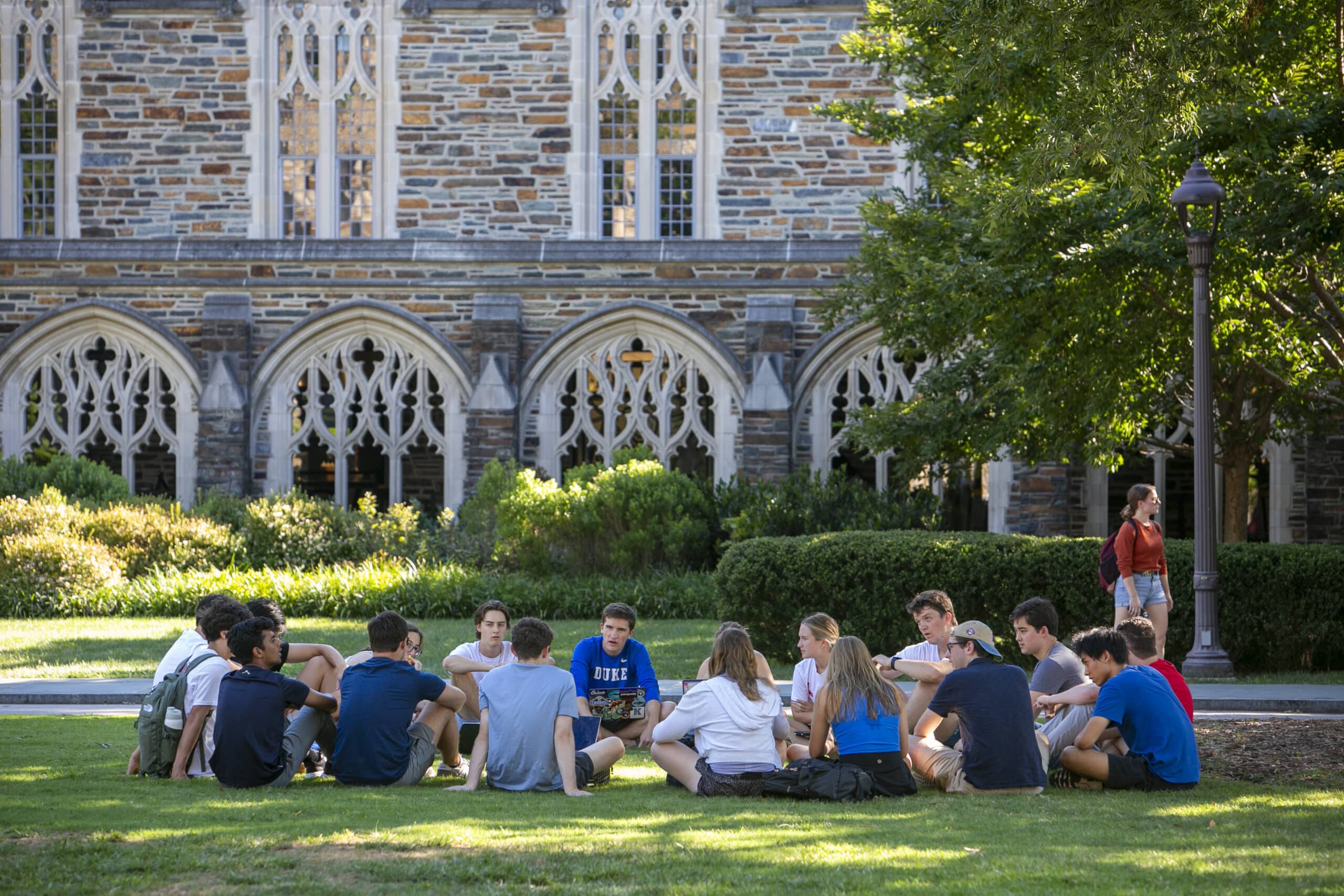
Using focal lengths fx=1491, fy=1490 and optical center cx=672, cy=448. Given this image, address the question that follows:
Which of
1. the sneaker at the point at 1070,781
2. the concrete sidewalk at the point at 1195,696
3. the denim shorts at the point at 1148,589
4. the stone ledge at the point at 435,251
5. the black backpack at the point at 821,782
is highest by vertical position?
the stone ledge at the point at 435,251

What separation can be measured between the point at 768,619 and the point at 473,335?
8.66 m

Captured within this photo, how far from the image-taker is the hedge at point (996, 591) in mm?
12000

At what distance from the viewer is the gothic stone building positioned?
19922mm

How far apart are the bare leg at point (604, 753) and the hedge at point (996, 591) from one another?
5213 millimetres

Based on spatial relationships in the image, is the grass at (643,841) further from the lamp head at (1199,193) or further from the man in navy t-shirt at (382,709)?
the lamp head at (1199,193)

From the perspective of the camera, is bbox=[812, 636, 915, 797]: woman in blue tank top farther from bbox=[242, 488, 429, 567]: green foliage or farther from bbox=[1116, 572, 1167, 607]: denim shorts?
bbox=[242, 488, 429, 567]: green foliage

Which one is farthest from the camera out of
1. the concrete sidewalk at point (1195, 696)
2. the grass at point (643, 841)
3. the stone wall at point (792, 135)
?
the stone wall at point (792, 135)

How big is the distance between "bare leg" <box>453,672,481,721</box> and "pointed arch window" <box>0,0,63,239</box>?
15.0 metres

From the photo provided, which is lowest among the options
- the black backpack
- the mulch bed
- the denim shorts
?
the mulch bed

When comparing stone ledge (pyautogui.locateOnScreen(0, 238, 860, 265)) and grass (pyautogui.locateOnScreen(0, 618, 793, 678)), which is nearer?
grass (pyautogui.locateOnScreen(0, 618, 793, 678))

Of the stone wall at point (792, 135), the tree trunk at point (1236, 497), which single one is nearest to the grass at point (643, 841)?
the tree trunk at point (1236, 497)

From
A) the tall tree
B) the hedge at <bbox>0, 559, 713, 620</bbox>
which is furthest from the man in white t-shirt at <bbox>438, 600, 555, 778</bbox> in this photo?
the hedge at <bbox>0, 559, 713, 620</bbox>

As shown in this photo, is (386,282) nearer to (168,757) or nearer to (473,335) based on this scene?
(473,335)

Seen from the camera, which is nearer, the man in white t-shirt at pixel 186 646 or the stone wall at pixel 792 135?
the man in white t-shirt at pixel 186 646
